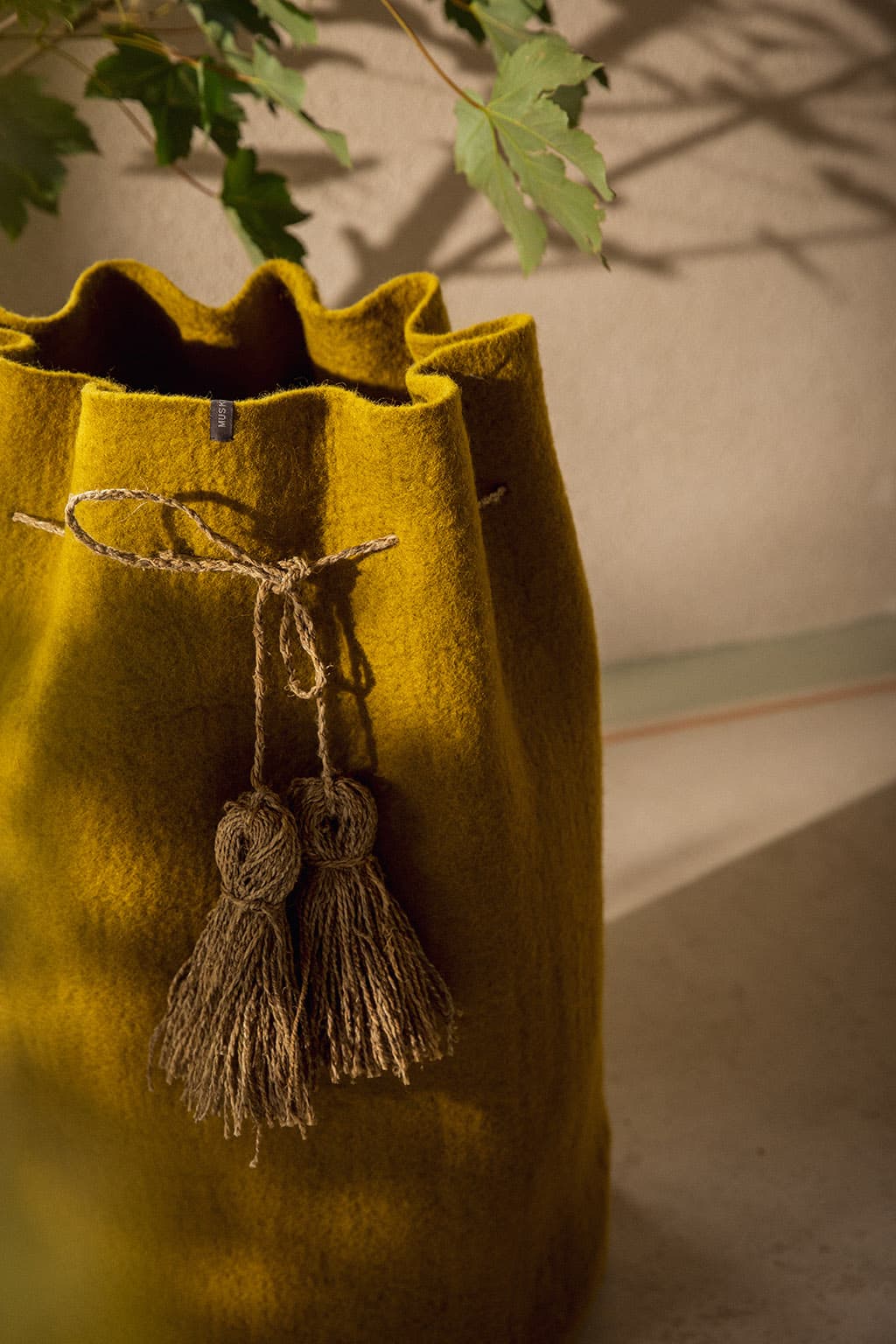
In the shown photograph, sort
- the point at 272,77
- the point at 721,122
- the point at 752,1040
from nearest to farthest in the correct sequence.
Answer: the point at 272,77
the point at 752,1040
the point at 721,122

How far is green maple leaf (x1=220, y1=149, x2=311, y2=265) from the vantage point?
0.80 m

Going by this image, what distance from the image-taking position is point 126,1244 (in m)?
0.65

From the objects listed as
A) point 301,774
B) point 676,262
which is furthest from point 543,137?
point 676,262

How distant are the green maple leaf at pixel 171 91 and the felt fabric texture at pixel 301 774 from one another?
0.38 feet

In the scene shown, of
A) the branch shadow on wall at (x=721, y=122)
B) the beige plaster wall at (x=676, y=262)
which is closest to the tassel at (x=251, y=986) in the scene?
the beige plaster wall at (x=676, y=262)

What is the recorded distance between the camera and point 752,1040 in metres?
1.11

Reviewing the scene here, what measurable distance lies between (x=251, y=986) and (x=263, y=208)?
1.76 feet

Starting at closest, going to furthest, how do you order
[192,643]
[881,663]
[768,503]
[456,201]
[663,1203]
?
[192,643] < [663,1203] < [456,201] < [768,503] < [881,663]

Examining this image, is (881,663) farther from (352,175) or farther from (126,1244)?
(126,1244)

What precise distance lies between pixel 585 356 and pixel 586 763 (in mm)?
985

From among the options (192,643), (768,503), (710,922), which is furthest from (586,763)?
(768,503)

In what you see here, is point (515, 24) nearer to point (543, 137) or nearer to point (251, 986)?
point (543, 137)

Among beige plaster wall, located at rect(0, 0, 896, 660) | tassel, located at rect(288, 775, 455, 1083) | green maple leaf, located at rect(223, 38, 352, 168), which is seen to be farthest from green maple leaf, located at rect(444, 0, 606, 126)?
beige plaster wall, located at rect(0, 0, 896, 660)

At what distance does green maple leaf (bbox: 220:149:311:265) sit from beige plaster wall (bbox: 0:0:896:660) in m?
0.47
